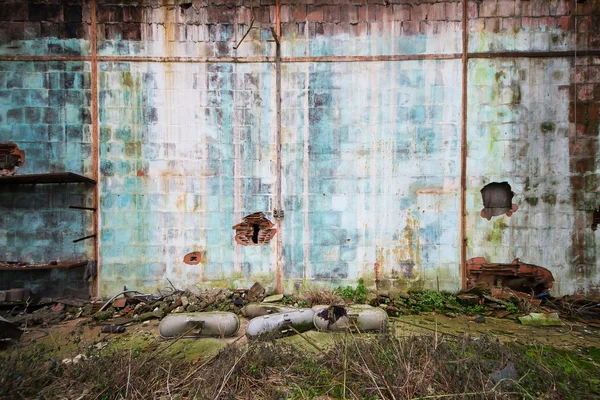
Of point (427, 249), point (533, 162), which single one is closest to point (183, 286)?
point (427, 249)

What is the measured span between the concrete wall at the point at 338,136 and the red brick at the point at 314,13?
3 centimetres

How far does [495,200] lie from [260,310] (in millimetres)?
5034

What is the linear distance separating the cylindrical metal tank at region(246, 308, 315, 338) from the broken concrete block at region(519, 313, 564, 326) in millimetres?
3779

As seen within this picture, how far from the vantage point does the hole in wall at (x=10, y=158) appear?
230 inches

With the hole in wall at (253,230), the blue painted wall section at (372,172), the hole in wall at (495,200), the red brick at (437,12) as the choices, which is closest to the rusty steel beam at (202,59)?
the blue painted wall section at (372,172)

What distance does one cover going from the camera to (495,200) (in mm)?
6031

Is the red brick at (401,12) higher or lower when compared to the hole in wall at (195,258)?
higher

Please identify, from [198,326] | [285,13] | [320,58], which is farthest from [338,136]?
[198,326]

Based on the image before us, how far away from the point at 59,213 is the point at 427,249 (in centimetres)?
734

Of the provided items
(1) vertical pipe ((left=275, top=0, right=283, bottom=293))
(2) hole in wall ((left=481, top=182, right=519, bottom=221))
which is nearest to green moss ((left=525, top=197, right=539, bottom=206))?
(2) hole in wall ((left=481, top=182, right=519, bottom=221))

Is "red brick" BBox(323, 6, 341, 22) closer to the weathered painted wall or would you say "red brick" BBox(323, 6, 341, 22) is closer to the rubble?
the weathered painted wall

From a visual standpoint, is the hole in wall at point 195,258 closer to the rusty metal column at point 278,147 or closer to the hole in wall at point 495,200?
the rusty metal column at point 278,147

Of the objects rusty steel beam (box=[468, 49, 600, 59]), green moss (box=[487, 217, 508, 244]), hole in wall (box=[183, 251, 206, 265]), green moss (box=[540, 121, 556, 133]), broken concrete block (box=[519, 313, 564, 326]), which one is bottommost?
broken concrete block (box=[519, 313, 564, 326])

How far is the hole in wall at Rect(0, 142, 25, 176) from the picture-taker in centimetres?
584
